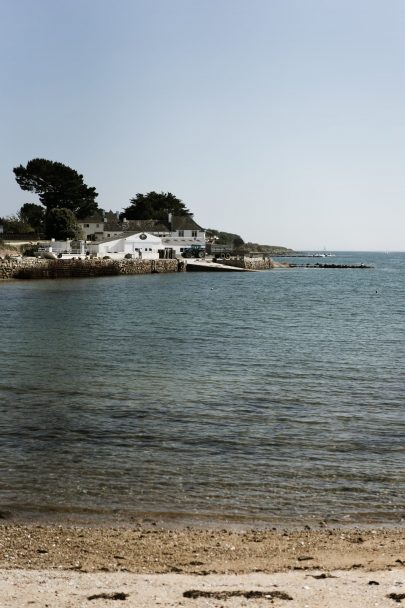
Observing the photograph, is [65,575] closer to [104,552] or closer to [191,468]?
[104,552]

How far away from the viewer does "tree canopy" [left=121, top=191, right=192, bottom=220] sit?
173125mm

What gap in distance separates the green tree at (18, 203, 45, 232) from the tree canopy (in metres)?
31.2

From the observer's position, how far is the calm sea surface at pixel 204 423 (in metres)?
12.3

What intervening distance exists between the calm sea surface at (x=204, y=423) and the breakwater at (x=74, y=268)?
50468 millimetres

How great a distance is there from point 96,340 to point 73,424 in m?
17.0

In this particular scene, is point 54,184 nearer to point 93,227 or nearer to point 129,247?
point 93,227

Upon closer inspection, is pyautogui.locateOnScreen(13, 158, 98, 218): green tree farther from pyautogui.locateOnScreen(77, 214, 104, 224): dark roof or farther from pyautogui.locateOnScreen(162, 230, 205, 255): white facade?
pyautogui.locateOnScreen(162, 230, 205, 255): white facade

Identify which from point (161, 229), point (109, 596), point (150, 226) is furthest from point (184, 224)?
point (109, 596)

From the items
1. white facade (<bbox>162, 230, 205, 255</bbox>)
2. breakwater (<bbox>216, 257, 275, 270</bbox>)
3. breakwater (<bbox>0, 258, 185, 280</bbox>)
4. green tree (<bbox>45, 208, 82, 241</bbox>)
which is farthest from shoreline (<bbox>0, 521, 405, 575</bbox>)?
white facade (<bbox>162, 230, 205, 255</bbox>)

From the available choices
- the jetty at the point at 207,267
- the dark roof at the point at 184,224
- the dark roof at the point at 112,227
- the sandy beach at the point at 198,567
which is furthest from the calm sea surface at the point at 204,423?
the dark roof at the point at 184,224

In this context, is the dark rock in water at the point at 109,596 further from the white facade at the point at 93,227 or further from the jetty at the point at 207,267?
the white facade at the point at 93,227

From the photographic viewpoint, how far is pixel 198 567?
9102 mm

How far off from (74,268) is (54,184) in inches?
1716

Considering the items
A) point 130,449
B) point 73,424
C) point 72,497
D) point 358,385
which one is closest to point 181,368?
point 358,385
